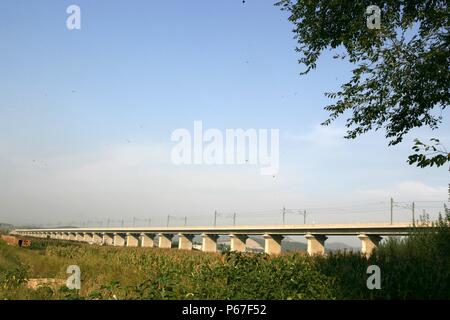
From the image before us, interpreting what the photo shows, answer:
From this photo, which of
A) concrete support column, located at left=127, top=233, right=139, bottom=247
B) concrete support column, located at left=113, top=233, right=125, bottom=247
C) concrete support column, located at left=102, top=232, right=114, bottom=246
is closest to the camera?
concrete support column, located at left=127, top=233, right=139, bottom=247

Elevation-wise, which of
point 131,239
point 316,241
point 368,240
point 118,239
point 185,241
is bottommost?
point 118,239

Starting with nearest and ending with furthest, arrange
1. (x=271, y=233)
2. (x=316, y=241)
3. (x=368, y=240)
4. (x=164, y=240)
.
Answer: (x=368, y=240) → (x=316, y=241) → (x=271, y=233) → (x=164, y=240)

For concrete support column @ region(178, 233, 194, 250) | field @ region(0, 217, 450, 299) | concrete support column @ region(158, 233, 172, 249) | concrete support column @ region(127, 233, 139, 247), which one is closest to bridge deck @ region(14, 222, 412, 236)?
concrete support column @ region(178, 233, 194, 250)

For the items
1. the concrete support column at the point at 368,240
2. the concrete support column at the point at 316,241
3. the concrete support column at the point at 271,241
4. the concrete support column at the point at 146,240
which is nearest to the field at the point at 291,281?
the concrete support column at the point at 368,240

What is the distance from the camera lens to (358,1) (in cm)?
1191

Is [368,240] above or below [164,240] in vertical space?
above

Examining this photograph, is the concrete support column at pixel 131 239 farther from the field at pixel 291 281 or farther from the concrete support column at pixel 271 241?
the field at pixel 291 281

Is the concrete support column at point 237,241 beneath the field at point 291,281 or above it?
beneath

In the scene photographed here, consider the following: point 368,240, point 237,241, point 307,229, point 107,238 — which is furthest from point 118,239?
point 368,240

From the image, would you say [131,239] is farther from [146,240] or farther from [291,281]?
[291,281]

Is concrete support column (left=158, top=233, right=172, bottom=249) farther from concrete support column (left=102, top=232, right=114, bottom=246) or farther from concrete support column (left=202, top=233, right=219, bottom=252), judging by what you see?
concrete support column (left=102, top=232, right=114, bottom=246)

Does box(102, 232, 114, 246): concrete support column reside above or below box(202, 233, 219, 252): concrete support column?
below

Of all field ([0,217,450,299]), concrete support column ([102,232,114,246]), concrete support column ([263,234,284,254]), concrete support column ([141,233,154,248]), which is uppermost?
field ([0,217,450,299])
